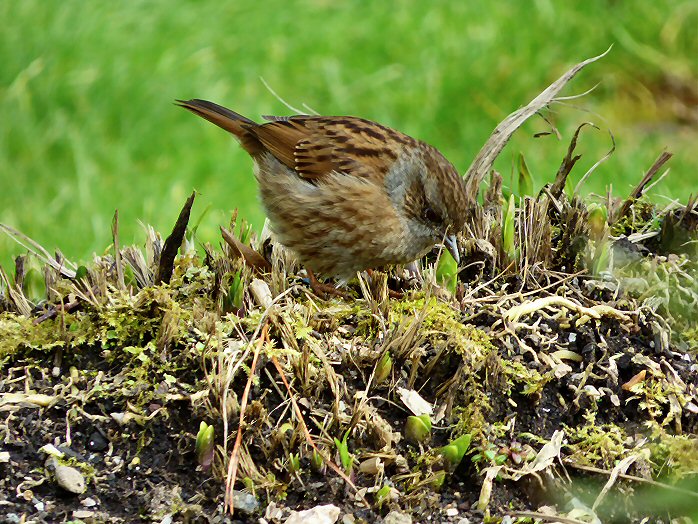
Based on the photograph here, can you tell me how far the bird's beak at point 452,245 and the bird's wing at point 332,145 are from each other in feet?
2.08

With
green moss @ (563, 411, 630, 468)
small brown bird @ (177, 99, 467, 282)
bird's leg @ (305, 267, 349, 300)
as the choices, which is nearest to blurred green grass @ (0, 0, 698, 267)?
small brown bird @ (177, 99, 467, 282)

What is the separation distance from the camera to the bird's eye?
4.17 metres

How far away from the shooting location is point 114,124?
6895 mm

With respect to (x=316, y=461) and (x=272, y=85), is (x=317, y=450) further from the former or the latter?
(x=272, y=85)

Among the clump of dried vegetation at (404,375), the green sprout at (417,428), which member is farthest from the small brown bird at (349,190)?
the green sprout at (417,428)

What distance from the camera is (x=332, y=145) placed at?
4.62m

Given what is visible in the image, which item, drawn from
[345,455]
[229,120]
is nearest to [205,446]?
[345,455]

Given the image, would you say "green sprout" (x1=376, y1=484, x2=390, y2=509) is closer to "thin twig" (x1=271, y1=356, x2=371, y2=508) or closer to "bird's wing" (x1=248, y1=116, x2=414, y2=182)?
"thin twig" (x1=271, y1=356, x2=371, y2=508)

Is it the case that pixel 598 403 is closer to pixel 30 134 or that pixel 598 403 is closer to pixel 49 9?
pixel 30 134

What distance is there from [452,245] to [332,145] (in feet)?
3.14

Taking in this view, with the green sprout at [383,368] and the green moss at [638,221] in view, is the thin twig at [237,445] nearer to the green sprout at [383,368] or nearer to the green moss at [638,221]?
the green sprout at [383,368]

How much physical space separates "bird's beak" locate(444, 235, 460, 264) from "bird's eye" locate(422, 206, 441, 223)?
19 cm

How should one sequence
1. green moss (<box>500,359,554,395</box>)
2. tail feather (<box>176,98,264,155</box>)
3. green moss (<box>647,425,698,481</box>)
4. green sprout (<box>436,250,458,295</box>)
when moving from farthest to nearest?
tail feather (<box>176,98,264,155</box>) → green sprout (<box>436,250,458,295</box>) → green moss (<box>500,359,554,395</box>) → green moss (<box>647,425,698,481</box>)

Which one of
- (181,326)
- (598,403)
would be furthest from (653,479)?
(181,326)
